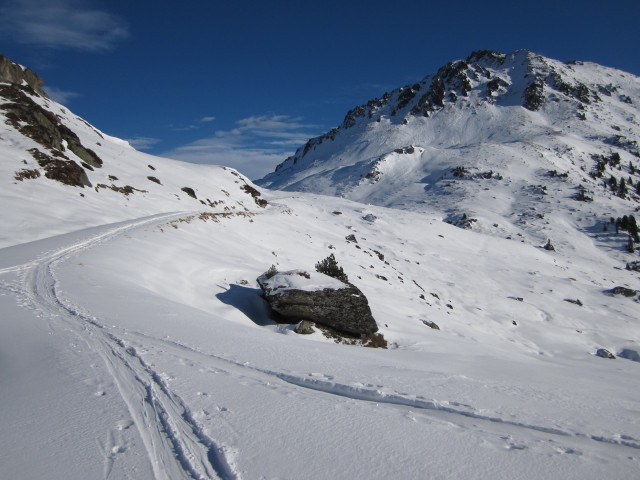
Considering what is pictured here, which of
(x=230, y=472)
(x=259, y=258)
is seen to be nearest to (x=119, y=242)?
(x=259, y=258)

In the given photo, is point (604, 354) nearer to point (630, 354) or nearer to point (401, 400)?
point (630, 354)

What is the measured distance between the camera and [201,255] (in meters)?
18.7

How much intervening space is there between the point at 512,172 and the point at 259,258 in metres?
106

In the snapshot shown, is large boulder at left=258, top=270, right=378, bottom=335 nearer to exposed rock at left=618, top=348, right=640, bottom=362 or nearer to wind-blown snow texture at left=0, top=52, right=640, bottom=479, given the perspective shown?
wind-blown snow texture at left=0, top=52, right=640, bottom=479

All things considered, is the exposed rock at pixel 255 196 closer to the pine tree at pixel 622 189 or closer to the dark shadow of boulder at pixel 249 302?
the dark shadow of boulder at pixel 249 302

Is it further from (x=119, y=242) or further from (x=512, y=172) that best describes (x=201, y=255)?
(x=512, y=172)

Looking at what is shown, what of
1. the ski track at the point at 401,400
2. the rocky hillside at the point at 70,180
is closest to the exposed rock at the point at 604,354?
the ski track at the point at 401,400

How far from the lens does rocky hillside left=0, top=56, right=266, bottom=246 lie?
22.3 metres

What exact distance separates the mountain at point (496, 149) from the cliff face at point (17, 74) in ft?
246

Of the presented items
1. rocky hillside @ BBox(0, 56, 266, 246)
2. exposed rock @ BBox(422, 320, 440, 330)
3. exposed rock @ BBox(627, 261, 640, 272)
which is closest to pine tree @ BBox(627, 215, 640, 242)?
exposed rock @ BBox(627, 261, 640, 272)

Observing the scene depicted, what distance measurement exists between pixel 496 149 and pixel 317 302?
5056 inches

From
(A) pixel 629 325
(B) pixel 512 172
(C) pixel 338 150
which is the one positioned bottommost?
(A) pixel 629 325

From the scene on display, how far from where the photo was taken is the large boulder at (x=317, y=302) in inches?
536

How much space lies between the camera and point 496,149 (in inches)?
4825
